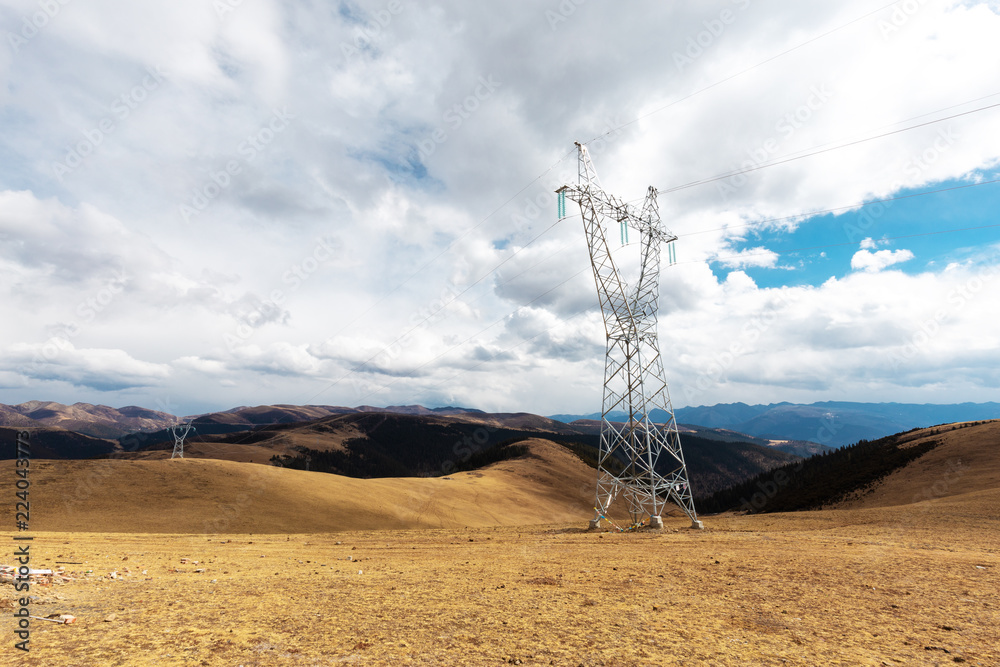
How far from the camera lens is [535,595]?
11.4 metres

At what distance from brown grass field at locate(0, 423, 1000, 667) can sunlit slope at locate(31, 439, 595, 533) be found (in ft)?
3.27

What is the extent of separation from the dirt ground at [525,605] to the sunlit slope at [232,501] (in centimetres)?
1096

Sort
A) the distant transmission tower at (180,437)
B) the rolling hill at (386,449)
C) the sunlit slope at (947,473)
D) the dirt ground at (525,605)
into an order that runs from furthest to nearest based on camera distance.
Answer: the rolling hill at (386,449) → the distant transmission tower at (180,437) → the sunlit slope at (947,473) → the dirt ground at (525,605)

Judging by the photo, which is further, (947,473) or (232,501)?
(947,473)

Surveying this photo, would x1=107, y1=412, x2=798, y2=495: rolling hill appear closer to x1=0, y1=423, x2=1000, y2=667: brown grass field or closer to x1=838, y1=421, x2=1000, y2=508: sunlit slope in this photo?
x1=838, y1=421, x2=1000, y2=508: sunlit slope

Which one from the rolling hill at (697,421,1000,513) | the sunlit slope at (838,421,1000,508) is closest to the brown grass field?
the sunlit slope at (838,421,1000,508)

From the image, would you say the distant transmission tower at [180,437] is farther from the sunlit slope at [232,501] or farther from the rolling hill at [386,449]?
the rolling hill at [386,449]

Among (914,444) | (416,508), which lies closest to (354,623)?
(416,508)

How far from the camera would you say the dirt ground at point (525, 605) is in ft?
25.3

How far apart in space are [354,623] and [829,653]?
8.81 meters

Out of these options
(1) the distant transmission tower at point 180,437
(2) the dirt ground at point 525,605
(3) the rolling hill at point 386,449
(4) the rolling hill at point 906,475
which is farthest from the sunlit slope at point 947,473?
(1) the distant transmission tower at point 180,437

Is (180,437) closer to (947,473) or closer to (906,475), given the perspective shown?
(906,475)

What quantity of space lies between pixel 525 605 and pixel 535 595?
0.97m

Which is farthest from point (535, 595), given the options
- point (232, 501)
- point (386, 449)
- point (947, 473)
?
point (386, 449)
